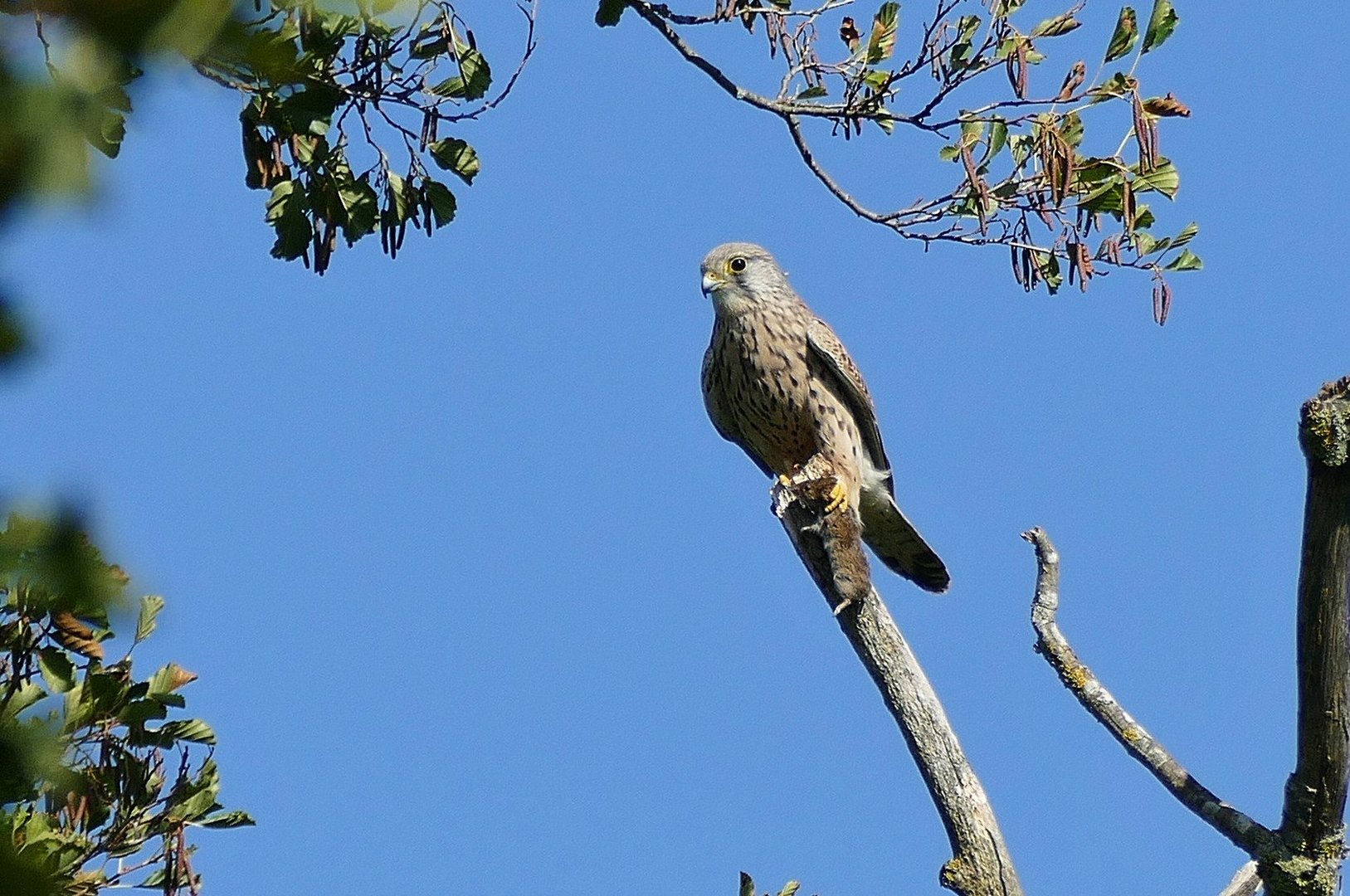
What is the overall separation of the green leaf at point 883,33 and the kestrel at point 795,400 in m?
2.02

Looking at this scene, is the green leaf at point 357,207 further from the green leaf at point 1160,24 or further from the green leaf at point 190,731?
the green leaf at point 1160,24

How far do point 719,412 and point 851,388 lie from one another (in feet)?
1.68

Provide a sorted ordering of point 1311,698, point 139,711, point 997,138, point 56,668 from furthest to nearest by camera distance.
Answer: point 997,138, point 1311,698, point 139,711, point 56,668

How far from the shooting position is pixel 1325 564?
2.43 m

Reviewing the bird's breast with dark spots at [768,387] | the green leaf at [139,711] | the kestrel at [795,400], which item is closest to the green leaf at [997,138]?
the kestrel at [795,400]

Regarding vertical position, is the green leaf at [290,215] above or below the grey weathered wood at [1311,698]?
above

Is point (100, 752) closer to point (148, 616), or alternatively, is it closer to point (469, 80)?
point (148, 616)

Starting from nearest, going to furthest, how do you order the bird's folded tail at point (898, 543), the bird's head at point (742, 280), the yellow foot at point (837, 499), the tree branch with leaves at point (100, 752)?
the tree branch with leaves at point (100, 752) → the yellow foot at point (837, 499) → the bird's folded tail at point (898, 543) → the bird's head at point (742, 280)

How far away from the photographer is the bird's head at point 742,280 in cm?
552

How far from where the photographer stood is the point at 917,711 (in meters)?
3.49

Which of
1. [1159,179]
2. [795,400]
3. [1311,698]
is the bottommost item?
[1311,698]

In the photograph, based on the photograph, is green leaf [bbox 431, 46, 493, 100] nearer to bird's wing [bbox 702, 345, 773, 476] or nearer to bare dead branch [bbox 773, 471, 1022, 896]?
bare dead branch [bbox 773, 471, 1022, 896]

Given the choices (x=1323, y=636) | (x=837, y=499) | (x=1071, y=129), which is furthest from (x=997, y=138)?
(x=837, y=499)

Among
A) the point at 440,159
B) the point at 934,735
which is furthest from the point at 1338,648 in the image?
the point at 440,159
